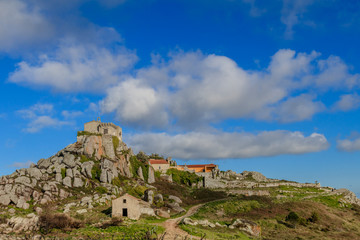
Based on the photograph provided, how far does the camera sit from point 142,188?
244ft

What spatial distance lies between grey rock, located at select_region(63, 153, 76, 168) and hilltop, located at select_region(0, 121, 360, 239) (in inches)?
5.5

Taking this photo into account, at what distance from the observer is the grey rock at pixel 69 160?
69.4 m

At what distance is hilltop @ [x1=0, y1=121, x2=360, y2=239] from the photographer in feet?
131

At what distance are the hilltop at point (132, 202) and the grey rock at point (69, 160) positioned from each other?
5.5 inches

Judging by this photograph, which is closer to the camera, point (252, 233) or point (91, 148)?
point (252, 233)

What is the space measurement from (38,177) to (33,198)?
7722 millimetres

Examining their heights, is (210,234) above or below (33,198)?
below

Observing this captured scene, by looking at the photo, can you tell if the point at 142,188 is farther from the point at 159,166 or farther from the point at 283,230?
the point at 283,230

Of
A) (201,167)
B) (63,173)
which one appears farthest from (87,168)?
(201,167)

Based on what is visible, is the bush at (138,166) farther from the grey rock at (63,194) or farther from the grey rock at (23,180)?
the grey rock at (23,180)

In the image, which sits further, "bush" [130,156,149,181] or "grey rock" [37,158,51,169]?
"bush" [130,156,149,181]

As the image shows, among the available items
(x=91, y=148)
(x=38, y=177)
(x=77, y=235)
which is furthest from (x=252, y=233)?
(x=91, y=148)

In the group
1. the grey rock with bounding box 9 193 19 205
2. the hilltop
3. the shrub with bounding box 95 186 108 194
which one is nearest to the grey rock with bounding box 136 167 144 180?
the hilltop

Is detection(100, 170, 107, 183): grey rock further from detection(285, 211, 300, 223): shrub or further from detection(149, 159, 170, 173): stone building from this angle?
detection(285, 211, 300, 223): shrub
